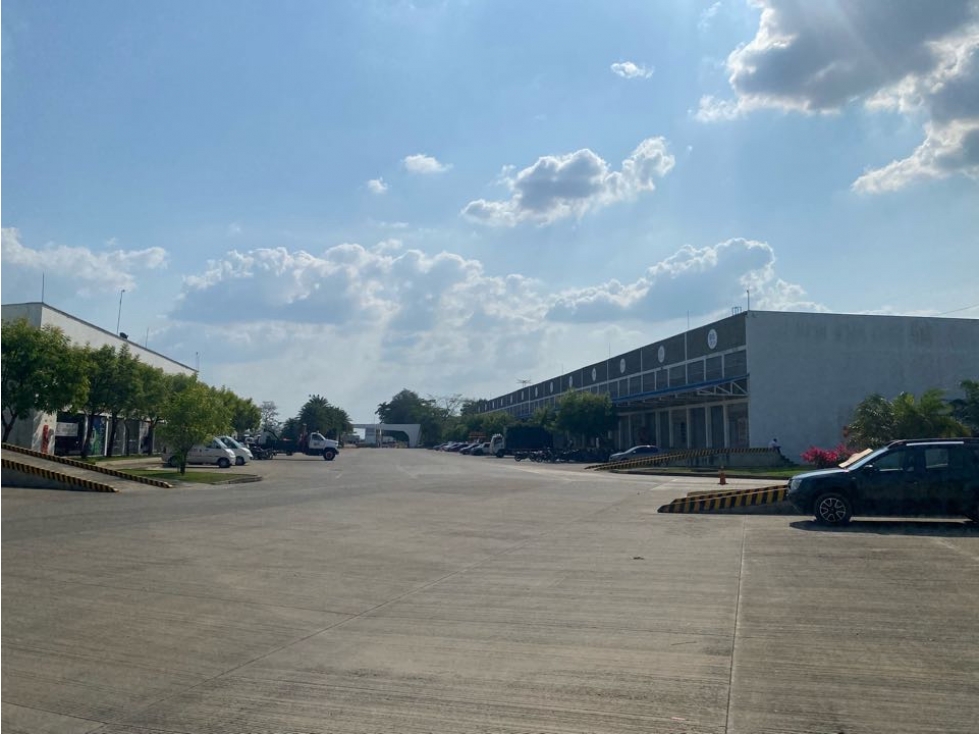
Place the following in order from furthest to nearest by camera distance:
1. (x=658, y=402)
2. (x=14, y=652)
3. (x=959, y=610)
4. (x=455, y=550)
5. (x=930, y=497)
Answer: (x=658, y=402), (x=930, y=497), (x=455, y=550), (x=959, y=610), (x=14, y=652)

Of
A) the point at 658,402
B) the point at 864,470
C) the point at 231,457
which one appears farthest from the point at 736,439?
the point at 864,470

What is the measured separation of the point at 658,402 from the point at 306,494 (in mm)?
49046

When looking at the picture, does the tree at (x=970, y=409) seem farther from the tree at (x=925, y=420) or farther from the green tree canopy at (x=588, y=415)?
the green tree canopy at (x=588, y=415)

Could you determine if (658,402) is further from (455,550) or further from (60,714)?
(60,714)

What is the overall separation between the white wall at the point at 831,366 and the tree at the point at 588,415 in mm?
20538

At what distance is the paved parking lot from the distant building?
38222mm

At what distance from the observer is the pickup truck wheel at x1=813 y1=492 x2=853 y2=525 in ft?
51.8

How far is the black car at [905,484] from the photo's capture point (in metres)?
15.2

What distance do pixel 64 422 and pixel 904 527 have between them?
5345 cm

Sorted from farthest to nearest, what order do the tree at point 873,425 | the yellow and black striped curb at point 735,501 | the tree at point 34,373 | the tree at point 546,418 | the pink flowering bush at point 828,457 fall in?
1. the tree at point 546,418
2. the tree at point 34,373
3. the pink flowering bush at point 828,457
4. the tree at point 873,425
5. the yellow and black striped curb at point 735,501

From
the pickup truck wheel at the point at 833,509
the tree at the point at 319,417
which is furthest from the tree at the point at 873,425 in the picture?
the tree at the point at 319,417

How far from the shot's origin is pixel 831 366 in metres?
57.5

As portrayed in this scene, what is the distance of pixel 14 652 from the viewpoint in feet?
24.1

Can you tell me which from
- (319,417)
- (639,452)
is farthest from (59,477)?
(319,417)
